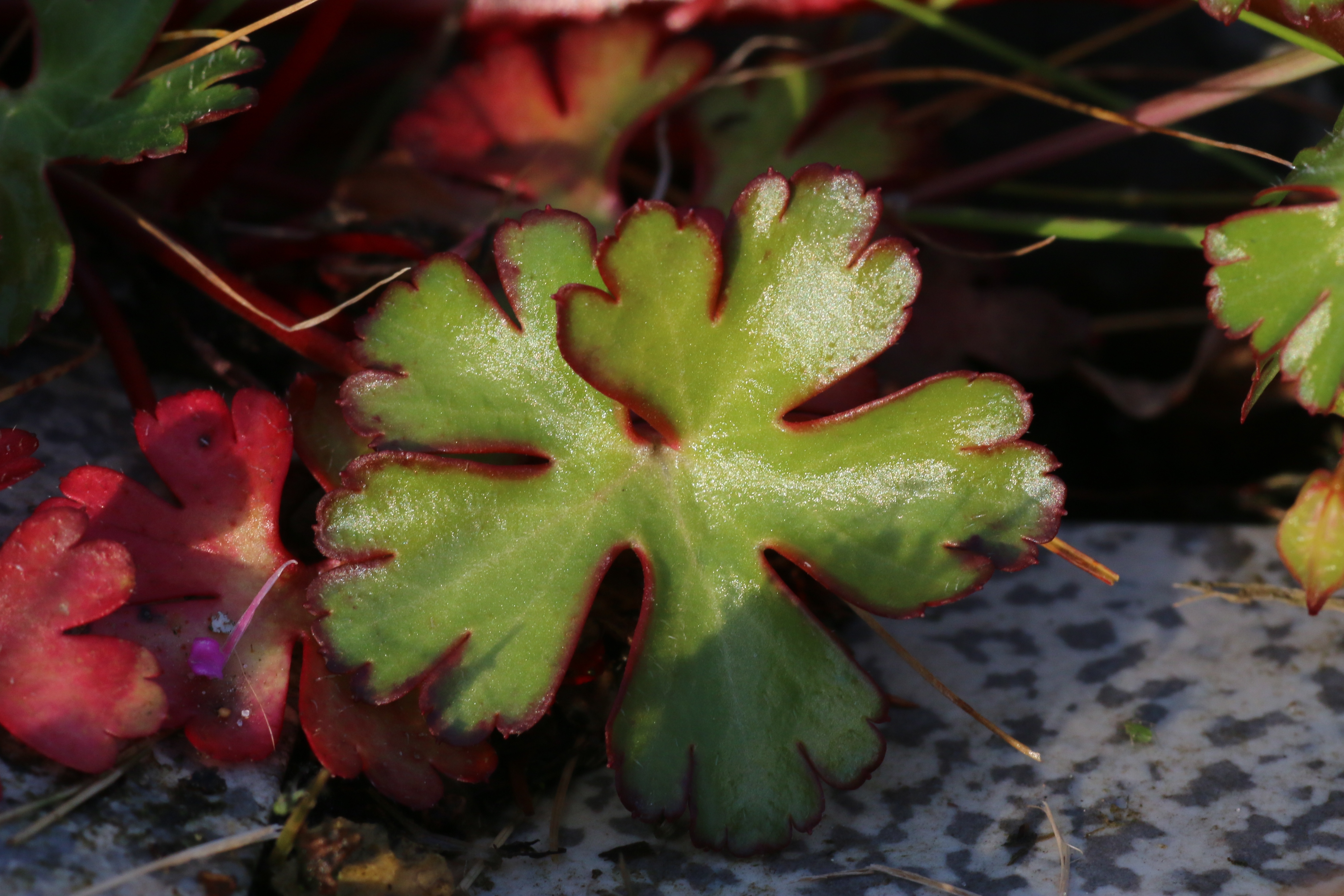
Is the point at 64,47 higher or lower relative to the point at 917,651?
higher

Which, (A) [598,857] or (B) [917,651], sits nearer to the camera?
(A) [598,857]

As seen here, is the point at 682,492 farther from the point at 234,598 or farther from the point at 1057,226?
the point at 1057,226

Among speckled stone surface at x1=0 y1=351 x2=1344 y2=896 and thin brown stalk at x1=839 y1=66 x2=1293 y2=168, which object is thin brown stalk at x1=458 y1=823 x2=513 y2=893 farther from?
thin brown stalk at x1=839 y1=66 x2=1293 y2=168

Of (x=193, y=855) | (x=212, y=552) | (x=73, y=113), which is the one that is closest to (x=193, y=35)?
(x=73, y=113)

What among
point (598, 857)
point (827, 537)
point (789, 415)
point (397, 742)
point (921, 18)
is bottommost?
point (598, 857)

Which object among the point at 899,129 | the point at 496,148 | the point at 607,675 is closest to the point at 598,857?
the point at 607,675

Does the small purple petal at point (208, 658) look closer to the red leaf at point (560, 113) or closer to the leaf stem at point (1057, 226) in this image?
the red leaf at point (560, 113)

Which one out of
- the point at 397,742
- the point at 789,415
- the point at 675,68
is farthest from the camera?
the point at 675,68

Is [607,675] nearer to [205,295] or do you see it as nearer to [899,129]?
[205,295]

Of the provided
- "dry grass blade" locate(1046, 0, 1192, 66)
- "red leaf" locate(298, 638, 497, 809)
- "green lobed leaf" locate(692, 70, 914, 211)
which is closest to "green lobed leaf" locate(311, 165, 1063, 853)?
"red leaf" locate(298, 638, 497, 809)
